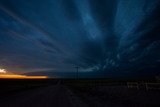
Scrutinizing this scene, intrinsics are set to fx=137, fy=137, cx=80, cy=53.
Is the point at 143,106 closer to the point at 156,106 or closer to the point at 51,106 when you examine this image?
the point at 156,106

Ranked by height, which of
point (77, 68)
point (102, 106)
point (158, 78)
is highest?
point (77, 68)

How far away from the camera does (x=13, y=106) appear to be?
12031 mm

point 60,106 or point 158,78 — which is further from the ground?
Answer: point 158,78

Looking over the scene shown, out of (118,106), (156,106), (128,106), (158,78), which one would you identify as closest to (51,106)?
(118,106)

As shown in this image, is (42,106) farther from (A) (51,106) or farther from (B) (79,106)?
(B) (79,106)

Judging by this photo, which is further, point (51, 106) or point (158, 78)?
point (158, 78)

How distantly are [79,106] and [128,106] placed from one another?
440 centimetres

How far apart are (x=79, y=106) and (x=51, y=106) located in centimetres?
251

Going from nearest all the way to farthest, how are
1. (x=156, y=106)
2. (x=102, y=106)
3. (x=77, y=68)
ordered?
1. (x=156, y=106)
2. (x=102, y=106)
3. (x=77, y=68)

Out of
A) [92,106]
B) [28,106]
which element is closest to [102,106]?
[92,106]

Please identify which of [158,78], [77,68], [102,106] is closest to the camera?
[102,106]

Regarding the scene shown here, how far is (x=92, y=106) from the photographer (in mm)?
12438

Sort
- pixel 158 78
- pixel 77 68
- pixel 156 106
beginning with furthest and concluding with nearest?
pixel 77 68, pixel 158 78, pixel 156 106

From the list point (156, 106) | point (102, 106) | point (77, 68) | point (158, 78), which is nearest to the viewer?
point (156, 106)
